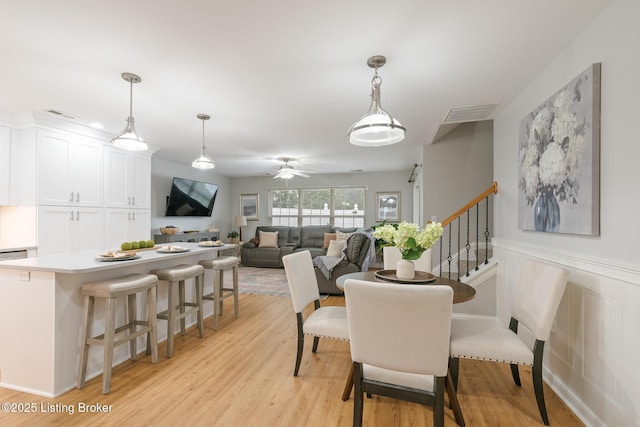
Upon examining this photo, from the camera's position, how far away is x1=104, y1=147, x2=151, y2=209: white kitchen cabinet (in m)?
4.21

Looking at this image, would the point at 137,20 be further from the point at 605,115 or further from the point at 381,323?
the point at 605,115

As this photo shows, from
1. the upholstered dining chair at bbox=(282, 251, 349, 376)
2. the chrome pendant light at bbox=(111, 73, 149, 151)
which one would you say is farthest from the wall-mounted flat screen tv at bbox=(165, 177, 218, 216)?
the upholstered dining chair at bbox=(282, 251, 349, 376)

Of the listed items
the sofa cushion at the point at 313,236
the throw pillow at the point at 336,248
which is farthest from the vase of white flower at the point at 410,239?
the sofa cushion at the point at 313,236

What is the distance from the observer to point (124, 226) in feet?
14.5

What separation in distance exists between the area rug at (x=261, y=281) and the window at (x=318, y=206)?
197cm

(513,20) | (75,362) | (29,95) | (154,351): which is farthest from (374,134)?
(29,95)

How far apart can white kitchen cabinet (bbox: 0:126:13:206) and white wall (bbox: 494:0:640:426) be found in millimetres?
5479

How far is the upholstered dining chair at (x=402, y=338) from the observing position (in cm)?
133

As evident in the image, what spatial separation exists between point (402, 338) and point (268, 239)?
20.5 feet

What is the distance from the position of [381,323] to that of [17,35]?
9.27ft

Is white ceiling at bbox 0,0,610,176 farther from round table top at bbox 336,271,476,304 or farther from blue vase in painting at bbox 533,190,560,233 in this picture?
round table top at bbox 336,271,476,304

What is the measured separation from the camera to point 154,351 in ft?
8.04

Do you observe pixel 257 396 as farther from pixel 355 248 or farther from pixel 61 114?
pixel 61 114

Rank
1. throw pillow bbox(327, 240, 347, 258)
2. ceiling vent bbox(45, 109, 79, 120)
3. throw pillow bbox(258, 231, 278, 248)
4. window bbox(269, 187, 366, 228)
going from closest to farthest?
ceiling vent bbox(45, 109, 79, 120) → throw pillow bbox(327, 240, 347, 258) → throw pillow bbox(258, 231, 278, 248) → window bbox(269, 187, 366, 228)
